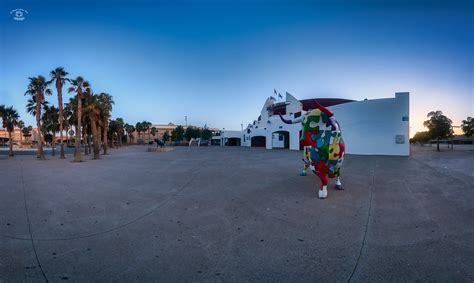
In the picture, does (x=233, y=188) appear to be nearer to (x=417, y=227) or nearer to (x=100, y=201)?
(x=100, y=201)

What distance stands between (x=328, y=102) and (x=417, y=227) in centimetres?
4867

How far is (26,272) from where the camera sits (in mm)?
3148

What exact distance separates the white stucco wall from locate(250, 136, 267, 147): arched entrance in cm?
3147

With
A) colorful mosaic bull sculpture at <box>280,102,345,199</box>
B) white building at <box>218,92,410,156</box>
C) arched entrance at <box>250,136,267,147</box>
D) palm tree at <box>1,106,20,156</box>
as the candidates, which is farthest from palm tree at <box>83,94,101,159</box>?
arched entrance at <box>250,136,267,147</box>

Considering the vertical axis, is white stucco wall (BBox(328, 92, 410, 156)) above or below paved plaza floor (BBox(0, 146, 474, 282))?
above

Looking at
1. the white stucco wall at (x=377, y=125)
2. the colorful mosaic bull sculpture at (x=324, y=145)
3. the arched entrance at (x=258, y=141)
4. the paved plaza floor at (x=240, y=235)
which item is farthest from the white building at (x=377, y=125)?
the arched entrance at (x=258, y=141)

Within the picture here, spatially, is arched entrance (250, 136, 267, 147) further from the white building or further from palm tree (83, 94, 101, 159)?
palm tree (83, 94, 101, 159)

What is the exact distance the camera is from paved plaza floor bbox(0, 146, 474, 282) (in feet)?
10.2

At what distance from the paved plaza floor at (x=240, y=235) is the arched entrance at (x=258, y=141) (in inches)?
1971

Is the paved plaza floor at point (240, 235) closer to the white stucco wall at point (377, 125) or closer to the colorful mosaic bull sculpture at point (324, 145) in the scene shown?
the colorful mosaic bull sculpture at point (324, 145)

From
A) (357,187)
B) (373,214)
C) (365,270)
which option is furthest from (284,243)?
(357,187)

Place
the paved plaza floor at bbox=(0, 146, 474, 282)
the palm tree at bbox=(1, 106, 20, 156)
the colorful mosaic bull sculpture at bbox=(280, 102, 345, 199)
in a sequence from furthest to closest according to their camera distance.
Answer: the palm tree at bbox=(1, 106, 20, 156) → the colorful mosaic bull sculpture at bbox=(280, 102, 345, 199) → the paved plaza floor at bbox=(0, 146, 474, 282)

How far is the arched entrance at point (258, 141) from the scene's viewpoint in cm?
5787

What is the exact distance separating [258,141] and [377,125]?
119 ft
